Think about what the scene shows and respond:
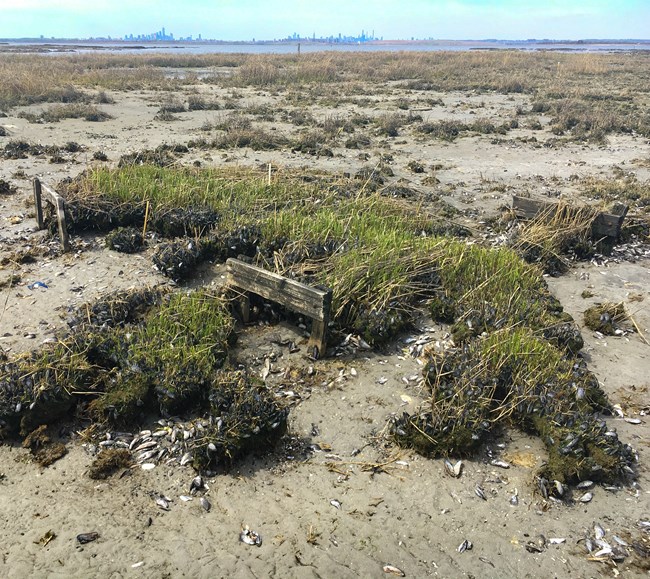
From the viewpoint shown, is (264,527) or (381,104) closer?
(264,527)

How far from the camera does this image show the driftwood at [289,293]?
598 centimetres

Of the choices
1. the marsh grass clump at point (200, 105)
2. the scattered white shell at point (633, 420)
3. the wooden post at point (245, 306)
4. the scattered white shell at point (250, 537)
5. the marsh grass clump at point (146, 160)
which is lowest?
the scattered white shell at point (250, 537)

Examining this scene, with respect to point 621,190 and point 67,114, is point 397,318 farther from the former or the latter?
point 67,114

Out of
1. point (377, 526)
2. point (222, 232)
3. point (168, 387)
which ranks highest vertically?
point (222, 232)

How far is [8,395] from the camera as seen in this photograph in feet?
16.2

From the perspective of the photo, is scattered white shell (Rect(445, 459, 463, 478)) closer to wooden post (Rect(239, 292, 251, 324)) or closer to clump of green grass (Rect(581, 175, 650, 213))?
wooden post (Rect(239, 292, 251, 324))

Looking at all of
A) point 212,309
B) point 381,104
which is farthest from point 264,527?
point 381,104

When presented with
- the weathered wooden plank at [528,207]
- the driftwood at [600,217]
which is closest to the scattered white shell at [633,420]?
the driftwood at [600,217]

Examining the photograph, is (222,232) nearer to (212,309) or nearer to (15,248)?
(212,309)

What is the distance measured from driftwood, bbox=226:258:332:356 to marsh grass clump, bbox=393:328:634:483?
123 centimetres

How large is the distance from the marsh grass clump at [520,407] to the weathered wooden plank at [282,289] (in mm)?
1308

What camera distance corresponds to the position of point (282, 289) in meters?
6.25

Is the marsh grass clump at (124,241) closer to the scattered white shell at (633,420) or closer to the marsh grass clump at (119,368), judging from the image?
the marsh grass clump at (119,368)

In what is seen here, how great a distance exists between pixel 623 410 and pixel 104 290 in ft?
20.7
